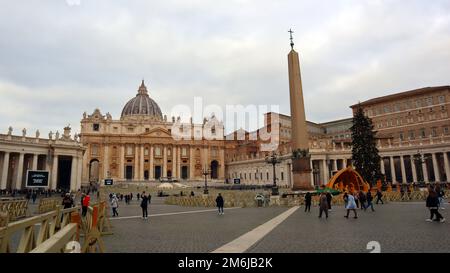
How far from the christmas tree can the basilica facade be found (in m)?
49.6

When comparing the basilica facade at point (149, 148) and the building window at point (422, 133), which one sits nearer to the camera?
the building window at point (422, 133)

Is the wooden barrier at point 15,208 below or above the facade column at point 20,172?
below

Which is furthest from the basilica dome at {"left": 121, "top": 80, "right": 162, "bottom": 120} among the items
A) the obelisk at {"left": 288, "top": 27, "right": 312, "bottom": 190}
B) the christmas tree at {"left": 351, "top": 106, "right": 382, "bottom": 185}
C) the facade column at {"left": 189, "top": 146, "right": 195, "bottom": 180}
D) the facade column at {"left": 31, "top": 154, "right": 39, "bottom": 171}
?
the obelisk at {"left": 288, "top": 27, "right": 312, "bottom": 190}

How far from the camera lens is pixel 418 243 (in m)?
6.95

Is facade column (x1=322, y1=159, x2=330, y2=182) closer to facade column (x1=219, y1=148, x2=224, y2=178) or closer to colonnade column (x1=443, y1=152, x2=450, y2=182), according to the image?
colonnade column (x1=443, y1=152, x2=450, y2=182)

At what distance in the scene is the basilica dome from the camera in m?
98.8

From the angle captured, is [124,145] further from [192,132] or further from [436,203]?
[436,203]

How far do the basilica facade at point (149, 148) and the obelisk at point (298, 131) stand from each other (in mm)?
57994

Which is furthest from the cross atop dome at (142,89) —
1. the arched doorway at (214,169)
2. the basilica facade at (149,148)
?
the arched doorway at (214,169)

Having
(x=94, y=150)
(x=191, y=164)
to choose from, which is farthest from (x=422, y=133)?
(x=94, y=150)

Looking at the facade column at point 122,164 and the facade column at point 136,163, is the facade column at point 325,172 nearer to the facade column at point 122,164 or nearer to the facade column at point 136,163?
the facade column at point 136,163

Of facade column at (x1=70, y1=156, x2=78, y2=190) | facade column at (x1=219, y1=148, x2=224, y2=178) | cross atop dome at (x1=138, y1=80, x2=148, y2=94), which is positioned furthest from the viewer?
cross atop dome at (x1=138, y1=80, x2=148, y2=94)

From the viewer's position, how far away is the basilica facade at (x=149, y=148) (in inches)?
3150

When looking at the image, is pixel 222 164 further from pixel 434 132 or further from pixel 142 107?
pixel 434 132
